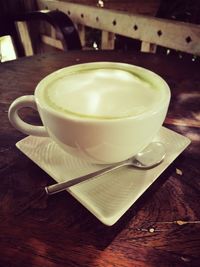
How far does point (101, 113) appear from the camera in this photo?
1.32 feet

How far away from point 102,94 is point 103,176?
151 mm

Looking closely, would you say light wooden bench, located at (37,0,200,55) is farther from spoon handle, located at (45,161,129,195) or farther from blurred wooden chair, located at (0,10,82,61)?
spoon handle, located at (45,161,129,195)

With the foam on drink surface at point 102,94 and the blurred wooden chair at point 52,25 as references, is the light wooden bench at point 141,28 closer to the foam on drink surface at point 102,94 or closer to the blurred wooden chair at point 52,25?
the blurred wooden chair at point 52,25

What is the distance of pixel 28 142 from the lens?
549 mm

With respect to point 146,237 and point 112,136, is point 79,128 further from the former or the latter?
point 146,237

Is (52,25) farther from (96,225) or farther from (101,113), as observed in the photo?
(96,225)

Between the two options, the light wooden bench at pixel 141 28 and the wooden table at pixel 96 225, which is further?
the light wooden bench at pixel 141 28

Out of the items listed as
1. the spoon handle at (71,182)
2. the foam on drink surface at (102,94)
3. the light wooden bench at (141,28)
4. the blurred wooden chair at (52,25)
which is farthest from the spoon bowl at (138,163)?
the light wooden bench at (141,28)

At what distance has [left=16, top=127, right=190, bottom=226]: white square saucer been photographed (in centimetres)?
40

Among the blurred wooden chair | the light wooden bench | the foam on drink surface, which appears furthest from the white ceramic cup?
the light wooden bench

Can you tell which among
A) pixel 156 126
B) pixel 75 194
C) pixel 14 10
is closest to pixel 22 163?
pixel 75 194

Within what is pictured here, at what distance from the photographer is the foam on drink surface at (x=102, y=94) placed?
0.41m

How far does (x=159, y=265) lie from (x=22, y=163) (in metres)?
0.32

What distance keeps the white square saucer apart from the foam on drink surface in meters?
0.12
